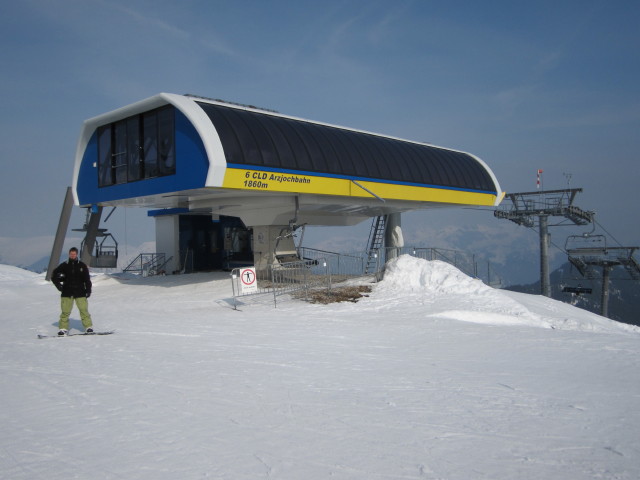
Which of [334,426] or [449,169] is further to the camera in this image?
[449,169]

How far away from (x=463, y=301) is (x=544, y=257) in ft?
87.6

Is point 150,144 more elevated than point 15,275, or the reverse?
point 150,144

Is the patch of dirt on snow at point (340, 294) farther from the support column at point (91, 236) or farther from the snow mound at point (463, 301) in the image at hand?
the support column at point (91, 236)

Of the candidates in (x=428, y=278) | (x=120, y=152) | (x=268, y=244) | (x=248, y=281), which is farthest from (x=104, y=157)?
(x=428, y=278)

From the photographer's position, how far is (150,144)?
59.8ft

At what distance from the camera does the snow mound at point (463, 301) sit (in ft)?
44.2

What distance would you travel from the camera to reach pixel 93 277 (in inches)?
1032

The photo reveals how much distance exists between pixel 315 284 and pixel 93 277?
13.7m

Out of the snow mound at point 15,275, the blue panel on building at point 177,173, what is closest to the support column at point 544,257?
the blue panel on building at point 177,173

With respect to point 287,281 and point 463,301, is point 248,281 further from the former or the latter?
point 463,301

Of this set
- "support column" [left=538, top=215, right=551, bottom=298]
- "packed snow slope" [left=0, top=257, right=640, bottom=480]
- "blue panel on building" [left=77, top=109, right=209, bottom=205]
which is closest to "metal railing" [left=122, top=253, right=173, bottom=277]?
"blue panel on building" [left=77, top=109, right=209, bottom=205]

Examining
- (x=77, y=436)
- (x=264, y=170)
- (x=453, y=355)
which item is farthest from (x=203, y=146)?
(x=77, y=436)

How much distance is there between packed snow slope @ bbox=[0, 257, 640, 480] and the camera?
4.28 m

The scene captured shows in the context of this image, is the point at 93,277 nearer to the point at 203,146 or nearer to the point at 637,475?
the point at 203,146
